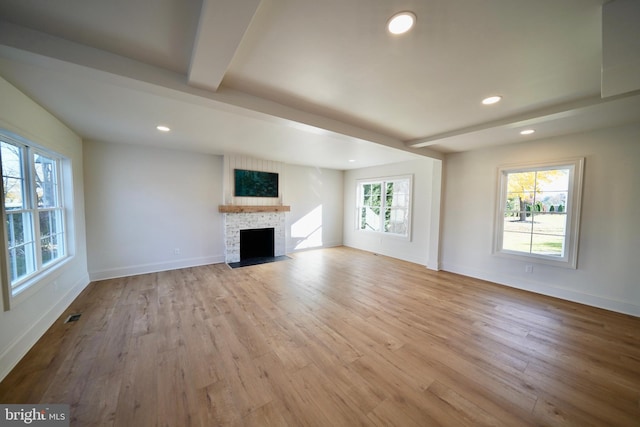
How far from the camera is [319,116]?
2721 millimetres

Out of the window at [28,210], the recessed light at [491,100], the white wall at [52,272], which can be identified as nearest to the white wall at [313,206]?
the white wall at [52,272]

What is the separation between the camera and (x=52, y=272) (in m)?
2.67

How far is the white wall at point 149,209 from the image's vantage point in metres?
3.94

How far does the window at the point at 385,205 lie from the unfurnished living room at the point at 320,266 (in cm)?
105

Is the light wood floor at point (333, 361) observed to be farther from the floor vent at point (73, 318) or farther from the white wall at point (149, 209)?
the white wall at point (149, 209)

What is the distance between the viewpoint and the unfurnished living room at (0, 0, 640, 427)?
56.6 inches

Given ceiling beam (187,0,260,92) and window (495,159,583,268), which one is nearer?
ceiling beam (187,0,260,92)

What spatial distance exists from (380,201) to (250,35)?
5.42 metres

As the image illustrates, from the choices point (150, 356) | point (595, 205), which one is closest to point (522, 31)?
point (595, 205)

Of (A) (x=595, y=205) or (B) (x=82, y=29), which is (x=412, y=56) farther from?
(A) (x=595, y=205)

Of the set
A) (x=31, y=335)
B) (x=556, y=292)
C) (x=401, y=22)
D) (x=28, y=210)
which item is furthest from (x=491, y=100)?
(x=31, y=335)

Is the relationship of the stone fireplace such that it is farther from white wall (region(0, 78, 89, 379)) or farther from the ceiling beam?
the ceiling beam

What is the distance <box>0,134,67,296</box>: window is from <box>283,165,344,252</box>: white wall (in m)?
4.13

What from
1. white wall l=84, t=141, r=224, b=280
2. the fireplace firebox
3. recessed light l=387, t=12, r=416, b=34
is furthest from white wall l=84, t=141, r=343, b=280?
recessed light l=387, t=12, r=416, b=34
